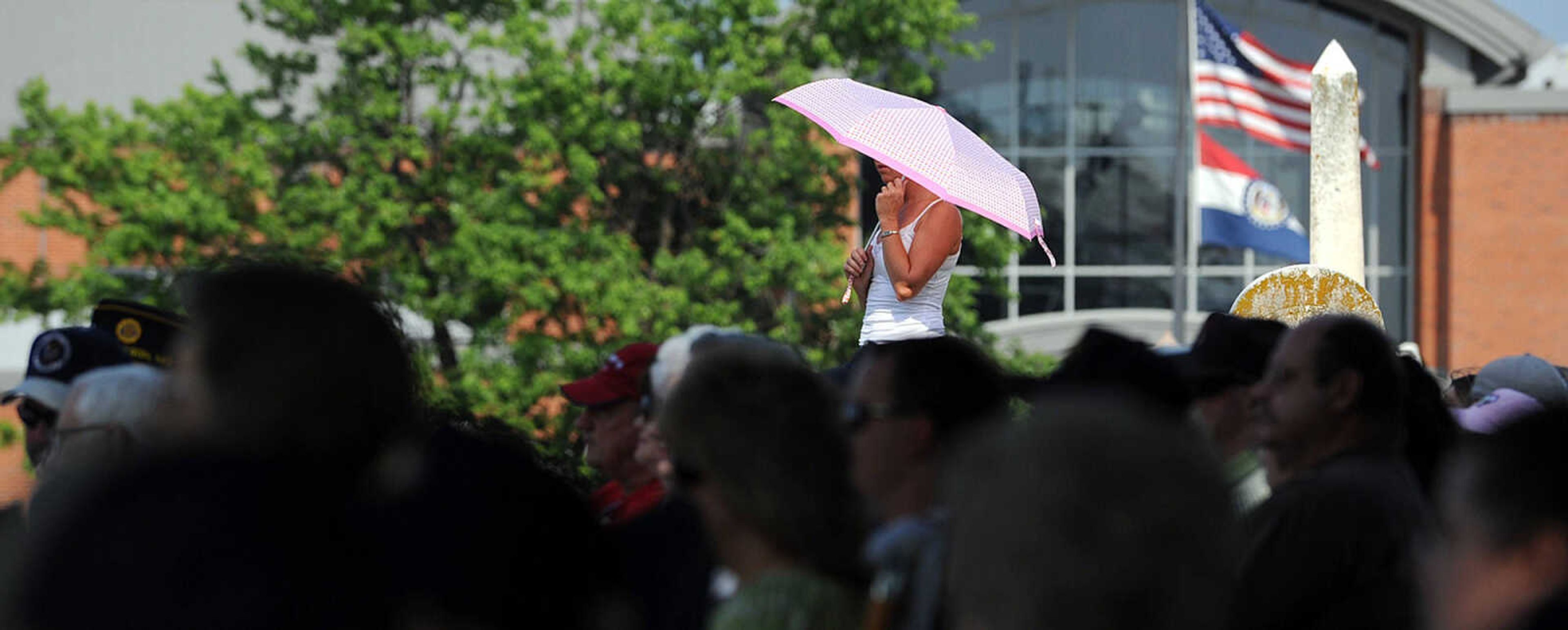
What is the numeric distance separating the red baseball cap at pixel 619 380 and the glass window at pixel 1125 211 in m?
21.9

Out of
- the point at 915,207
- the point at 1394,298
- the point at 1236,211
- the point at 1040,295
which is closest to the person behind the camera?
the point at 915,207

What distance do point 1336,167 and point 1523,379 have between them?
2.45 m

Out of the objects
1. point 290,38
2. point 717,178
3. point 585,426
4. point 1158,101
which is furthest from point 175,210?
point 585,426

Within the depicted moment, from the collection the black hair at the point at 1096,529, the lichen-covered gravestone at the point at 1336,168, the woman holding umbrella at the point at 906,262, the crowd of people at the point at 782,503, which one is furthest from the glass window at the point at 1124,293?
the black hair at the point at 1096,529

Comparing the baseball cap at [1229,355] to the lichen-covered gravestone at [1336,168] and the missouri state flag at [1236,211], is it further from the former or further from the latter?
the missouri state flag at [1236,211]

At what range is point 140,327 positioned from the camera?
177 inches

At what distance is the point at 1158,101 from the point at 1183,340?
18.3 ft

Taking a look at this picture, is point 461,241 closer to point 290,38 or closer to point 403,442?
point 290,38

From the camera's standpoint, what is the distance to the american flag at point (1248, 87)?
17.0 m

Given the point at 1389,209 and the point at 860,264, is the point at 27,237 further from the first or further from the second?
the point at 860,264

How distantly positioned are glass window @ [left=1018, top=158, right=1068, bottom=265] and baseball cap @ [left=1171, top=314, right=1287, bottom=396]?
855 inches

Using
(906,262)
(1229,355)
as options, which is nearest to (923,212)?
(906,262)

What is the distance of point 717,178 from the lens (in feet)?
69.5

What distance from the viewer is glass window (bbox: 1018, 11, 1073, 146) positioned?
84.3ft
